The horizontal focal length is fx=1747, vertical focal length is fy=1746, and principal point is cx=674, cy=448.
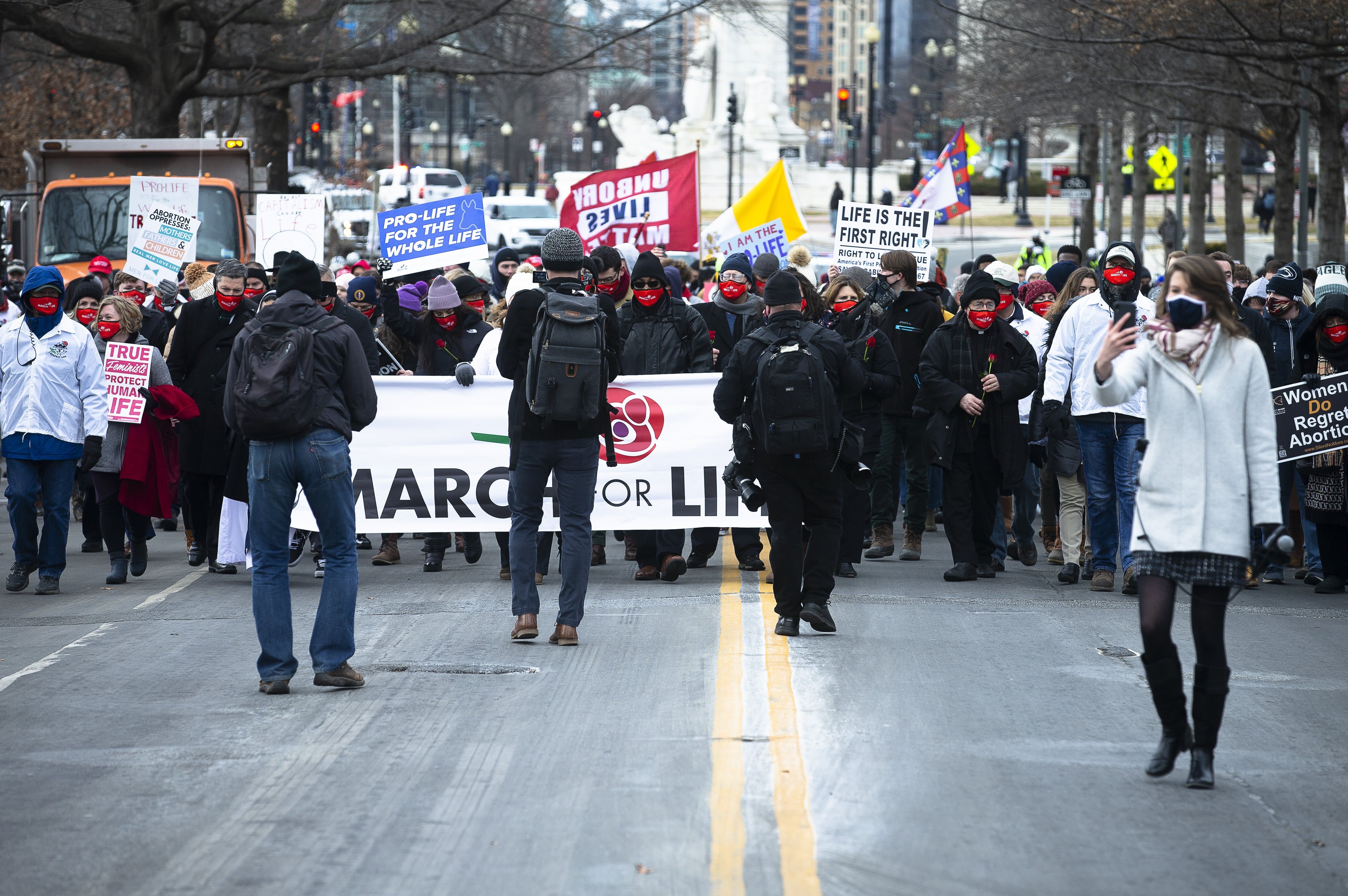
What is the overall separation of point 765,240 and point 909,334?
222 inches

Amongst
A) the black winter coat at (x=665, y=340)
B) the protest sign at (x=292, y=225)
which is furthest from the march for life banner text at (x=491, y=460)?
the protest sign at (x=292, y=225)

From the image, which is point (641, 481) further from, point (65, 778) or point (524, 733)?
point (65, 778)

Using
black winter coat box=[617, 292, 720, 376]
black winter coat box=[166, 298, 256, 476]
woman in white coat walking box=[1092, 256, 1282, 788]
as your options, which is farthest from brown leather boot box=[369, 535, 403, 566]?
→ woman in white coat walking box=[1092, 256, 1282, 788]

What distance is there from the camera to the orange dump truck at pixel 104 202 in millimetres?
21078

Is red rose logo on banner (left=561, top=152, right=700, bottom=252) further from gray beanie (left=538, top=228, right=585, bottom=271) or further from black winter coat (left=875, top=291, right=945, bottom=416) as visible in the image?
gray beanie (left=538, top=228, right=585, bottom=271)

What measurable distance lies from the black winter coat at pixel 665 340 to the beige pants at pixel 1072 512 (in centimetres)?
243

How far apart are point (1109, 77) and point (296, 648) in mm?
20269

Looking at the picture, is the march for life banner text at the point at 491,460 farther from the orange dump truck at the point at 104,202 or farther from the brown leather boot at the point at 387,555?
the orange dump truck at the point at 104,202

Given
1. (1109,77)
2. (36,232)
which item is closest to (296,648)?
(36,232)

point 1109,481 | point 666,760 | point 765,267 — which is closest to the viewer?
point 666,760

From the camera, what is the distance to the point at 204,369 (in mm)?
11359

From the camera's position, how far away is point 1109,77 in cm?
2605

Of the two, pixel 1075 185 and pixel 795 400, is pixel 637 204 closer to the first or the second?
pixel 795 400

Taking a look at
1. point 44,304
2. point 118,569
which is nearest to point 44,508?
point 118,569
